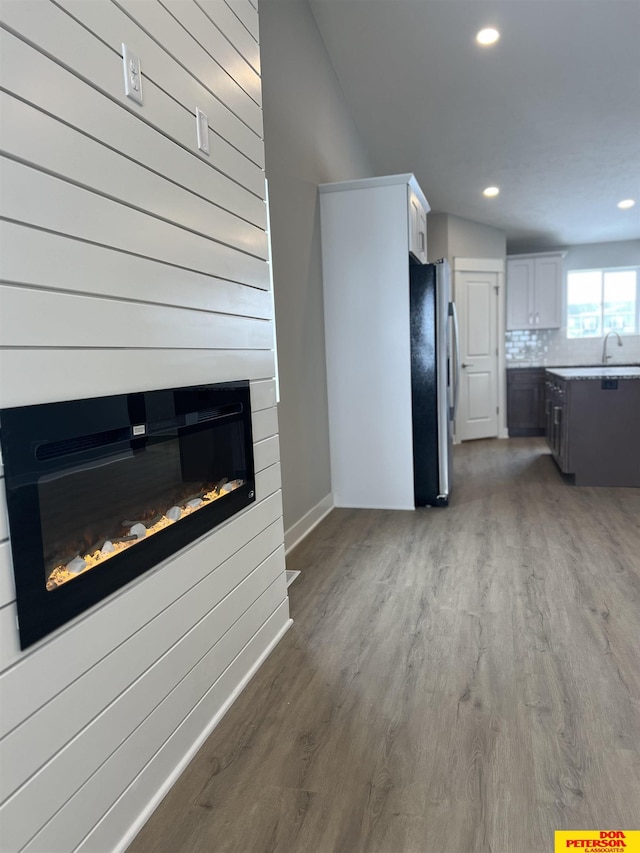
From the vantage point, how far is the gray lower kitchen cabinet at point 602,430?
4328mm

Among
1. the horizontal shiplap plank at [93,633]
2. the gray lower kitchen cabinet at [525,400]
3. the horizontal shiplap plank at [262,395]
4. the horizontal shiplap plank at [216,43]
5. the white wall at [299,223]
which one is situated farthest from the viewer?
Answer: the gray lower kitchen cabinet at [525,400]

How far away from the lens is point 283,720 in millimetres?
1724

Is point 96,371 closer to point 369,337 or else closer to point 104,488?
point 104,488

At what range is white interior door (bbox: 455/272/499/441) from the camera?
7.07m

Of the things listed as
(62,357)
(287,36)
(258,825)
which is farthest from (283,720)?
(287,36)

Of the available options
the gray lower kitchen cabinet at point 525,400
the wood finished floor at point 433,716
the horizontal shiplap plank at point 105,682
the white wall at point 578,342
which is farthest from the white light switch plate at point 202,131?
the white wall at point 578,342

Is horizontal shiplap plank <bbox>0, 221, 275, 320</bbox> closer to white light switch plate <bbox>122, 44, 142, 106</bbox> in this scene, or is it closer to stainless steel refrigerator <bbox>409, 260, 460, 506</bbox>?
white light switch plate <bbox>122, 44, 142, 106</bbox>

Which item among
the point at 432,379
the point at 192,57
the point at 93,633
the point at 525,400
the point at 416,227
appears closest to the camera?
the point at 93,633

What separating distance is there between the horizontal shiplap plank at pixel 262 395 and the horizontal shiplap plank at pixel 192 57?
3.03 feet

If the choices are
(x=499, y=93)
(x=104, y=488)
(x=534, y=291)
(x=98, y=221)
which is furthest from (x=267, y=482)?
(x=534, y=291)

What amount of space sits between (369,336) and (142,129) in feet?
8.78

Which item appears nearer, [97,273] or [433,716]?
[97,273]

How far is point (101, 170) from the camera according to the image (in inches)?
48.2

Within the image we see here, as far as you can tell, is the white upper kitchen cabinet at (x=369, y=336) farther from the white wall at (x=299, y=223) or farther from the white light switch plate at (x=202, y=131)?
the white light switch plate at (x=202, y=131)
